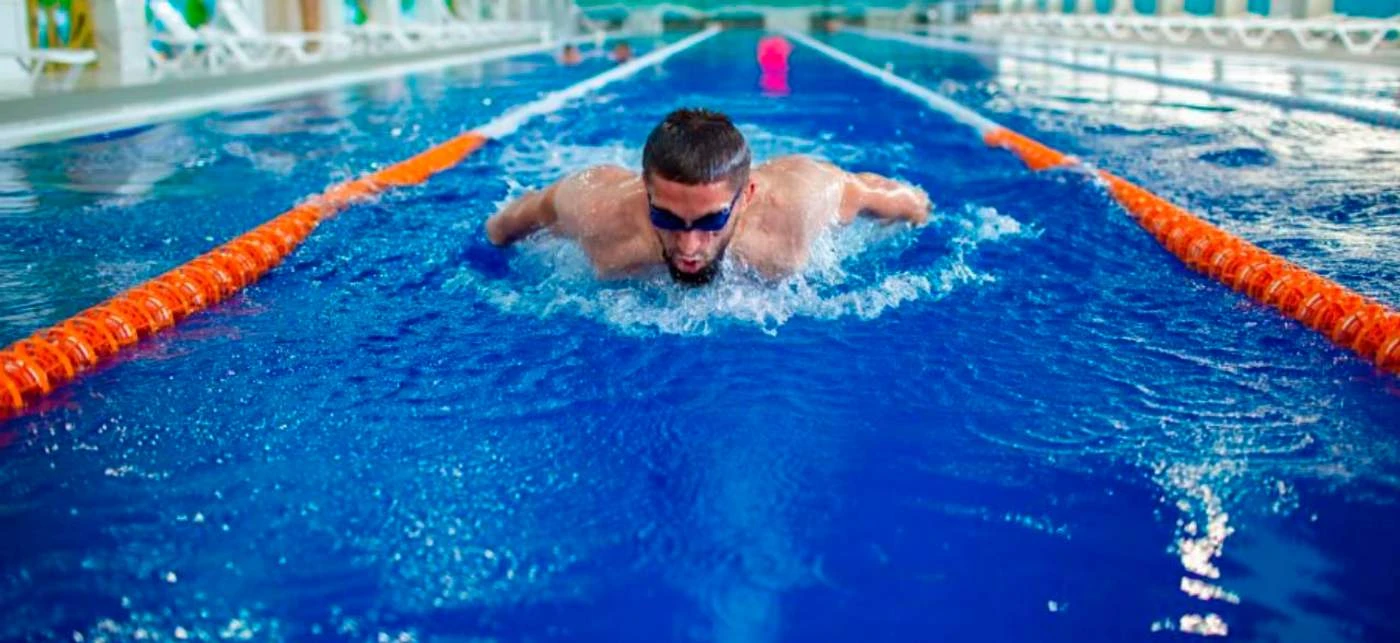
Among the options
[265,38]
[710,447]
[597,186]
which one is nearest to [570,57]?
[265,38]

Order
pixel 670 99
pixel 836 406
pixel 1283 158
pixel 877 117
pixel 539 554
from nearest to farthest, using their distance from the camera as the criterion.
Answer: pixel 539 554 → pixel 836 406 → pixel 1283 158 → pixel 877 117 → pixel 670 99

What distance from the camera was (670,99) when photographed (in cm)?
1062

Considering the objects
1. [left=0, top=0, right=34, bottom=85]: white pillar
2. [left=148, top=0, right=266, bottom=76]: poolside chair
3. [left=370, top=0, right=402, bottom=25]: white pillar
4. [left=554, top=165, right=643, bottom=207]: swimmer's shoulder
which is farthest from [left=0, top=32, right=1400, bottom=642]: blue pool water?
[left=370, top=0, right=402, bottom=25]: white pillar

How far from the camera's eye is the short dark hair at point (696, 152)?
8.23ft

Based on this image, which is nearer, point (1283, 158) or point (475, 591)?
point (475, 591)

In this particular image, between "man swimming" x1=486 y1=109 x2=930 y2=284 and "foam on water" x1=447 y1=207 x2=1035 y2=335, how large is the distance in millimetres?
63

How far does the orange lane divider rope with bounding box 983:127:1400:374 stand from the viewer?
2686 millimetres

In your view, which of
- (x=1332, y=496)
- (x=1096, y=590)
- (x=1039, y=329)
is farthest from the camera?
(x=1039, y=329)

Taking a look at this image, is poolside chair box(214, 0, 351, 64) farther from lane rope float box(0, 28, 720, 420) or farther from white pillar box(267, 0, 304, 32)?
lane rope float box(0, 28, 720, 420)

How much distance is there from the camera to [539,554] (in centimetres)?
176

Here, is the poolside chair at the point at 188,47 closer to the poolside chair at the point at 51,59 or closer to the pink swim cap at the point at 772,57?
the poolside chair at the point at 51,59

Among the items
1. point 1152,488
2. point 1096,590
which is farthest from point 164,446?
point 1152,488

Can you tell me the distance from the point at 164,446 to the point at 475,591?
3.06 ft

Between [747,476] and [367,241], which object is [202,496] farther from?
[367,241]
